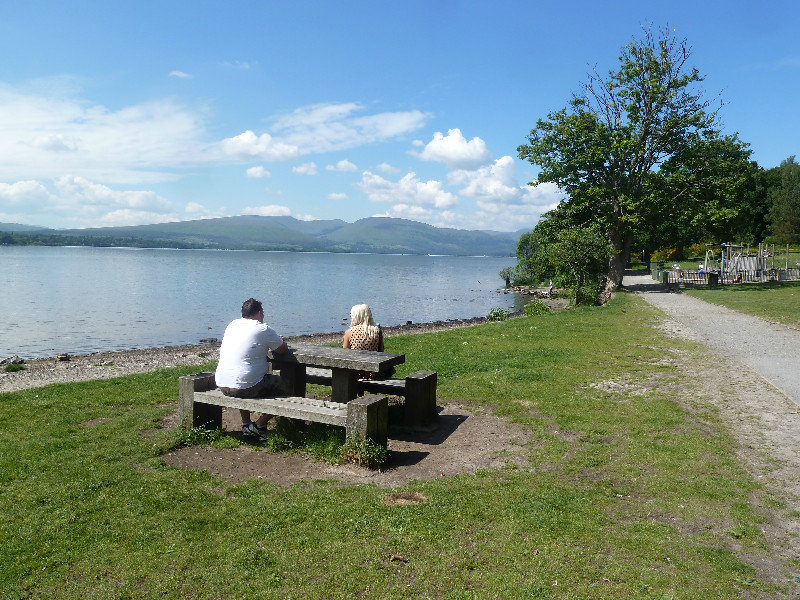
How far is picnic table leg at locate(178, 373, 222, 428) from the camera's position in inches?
291

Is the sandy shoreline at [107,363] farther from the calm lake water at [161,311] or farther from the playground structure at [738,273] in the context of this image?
the playground structure at [738,273]

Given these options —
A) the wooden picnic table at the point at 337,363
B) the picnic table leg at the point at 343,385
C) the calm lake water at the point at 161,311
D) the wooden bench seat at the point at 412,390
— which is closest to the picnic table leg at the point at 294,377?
the wooden picnic table at the point at 337,363

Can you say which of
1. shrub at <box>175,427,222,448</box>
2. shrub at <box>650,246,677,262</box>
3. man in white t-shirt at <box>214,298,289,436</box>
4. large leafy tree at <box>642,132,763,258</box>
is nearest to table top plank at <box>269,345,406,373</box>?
man in white t-shirt at <box>214,298,289,436</box>

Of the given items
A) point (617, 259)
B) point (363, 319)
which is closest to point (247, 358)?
point (363, 319)

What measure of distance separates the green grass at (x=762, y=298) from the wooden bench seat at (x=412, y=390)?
16.0m

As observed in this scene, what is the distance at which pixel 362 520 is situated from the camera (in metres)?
4.91

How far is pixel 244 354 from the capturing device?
23.6ft

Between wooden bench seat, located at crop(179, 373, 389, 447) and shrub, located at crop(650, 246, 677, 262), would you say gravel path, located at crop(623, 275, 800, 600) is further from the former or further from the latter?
shrub, located at crop(650, 246, 677, 262)

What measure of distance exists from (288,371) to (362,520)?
3.79 metres

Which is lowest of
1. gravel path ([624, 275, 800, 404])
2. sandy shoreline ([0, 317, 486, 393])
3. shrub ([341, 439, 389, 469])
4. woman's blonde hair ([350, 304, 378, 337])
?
sandy shoreline ([0, 317, 486, 393])

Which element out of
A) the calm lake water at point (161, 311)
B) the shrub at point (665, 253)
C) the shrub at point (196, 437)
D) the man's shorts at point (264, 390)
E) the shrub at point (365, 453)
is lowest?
the calm lake water at point (161, 311)

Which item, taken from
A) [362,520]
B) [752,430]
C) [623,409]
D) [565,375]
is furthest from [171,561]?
[565,375]

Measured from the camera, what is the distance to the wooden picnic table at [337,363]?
23.7 ft

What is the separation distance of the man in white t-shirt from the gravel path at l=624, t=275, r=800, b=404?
833 cm
